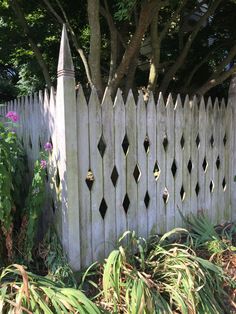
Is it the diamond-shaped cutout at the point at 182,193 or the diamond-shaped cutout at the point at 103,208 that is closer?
the diamond-shaped cutout at the point at 103,208

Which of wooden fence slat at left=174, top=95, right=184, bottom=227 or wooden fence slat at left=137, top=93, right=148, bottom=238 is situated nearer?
wooden fence slat at left=137, top=93, right=148, bottom=238

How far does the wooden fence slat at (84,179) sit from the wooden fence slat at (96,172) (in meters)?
0.04

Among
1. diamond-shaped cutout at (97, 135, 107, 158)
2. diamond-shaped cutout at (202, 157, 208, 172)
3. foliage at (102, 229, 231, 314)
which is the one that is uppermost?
diamond-shaped cutout at (97, 135, 107, 158)

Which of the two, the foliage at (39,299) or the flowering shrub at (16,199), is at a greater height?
the flowering shrub at (16,199)

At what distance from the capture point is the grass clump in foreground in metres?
2.09

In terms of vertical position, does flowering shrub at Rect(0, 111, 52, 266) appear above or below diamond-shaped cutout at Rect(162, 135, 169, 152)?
below

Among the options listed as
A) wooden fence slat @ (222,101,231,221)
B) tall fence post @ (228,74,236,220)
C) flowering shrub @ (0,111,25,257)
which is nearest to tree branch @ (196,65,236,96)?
tall fence post @ (228,74,236,220)

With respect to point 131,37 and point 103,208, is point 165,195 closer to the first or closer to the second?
point 103,208

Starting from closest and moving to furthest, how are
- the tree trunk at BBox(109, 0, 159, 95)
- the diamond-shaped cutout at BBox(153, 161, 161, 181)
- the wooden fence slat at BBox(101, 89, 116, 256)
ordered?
the wooden fence slat at BBox(101, 89, 116, 256) → the diamond-shaped cutout at BBox(153, 161, 161, 181) → the tree trunk at BBox(109, 0, 159, 95)

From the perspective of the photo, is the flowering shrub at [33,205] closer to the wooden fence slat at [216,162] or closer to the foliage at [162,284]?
the foliage at [162,284]

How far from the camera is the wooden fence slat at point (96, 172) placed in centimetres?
279

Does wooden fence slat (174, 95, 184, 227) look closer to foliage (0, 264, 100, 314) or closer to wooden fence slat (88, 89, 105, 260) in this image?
wooden fence slat (88, 89, 105, 260)

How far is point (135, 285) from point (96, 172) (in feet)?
3.02

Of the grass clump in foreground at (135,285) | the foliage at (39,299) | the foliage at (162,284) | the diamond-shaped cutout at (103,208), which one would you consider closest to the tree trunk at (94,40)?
the diamond-shaped cutout at (103,208)
